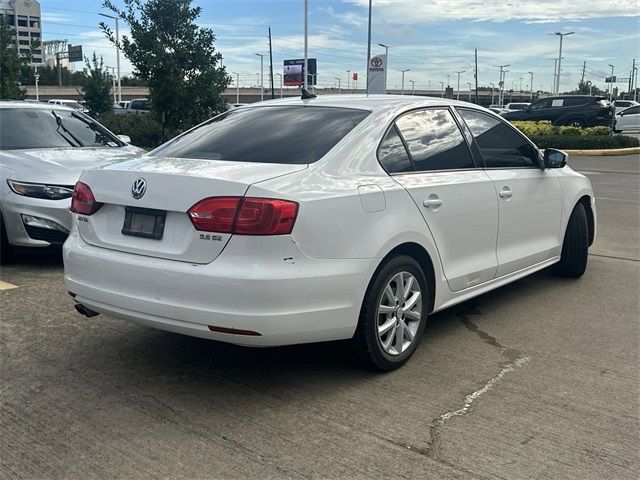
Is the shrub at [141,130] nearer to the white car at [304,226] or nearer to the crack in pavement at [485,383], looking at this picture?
the crack in pavement at [485,383]

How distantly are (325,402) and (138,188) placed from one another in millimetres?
1558

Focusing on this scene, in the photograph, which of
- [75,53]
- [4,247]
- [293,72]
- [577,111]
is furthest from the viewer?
[75,53]

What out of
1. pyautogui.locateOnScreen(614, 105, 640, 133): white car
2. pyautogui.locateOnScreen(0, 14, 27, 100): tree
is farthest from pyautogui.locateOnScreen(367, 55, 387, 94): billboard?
pyautogui.locateOnScreen(614, 105, 640, 133): white car

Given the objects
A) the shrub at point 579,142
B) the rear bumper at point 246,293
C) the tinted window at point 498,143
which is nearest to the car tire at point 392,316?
the rear bumper at point 246,293

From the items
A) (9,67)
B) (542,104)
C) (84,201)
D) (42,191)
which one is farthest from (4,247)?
(542,104)

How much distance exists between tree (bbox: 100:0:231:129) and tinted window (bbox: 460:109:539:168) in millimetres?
10509

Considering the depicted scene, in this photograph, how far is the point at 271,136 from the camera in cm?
414

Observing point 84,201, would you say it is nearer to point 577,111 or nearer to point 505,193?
point 505,193

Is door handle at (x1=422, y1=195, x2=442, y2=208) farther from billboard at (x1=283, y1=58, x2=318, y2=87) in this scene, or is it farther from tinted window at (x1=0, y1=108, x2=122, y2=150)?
billboard at (x1=283, y1=58, x2=318, y2=87)

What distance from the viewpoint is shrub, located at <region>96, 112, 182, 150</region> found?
18141mm

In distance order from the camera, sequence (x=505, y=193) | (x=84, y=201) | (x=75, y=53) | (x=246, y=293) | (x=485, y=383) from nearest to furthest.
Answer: (x=246, y=293) → (x=485, y=383) → (x=84, y=201) → (x=505, y=193) → (x=75, y=53)

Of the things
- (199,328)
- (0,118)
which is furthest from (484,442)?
(0,118)

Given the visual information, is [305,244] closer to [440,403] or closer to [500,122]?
[440,403]

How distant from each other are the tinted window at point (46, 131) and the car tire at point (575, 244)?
5.34 meters
